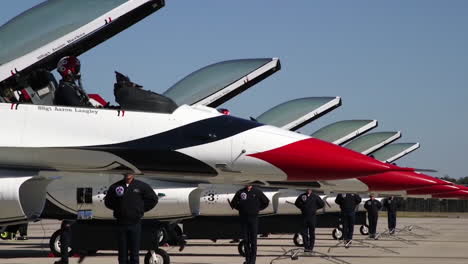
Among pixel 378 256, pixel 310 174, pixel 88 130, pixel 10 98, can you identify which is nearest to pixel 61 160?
pixel 88 130

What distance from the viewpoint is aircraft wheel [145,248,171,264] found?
1328 centimetres

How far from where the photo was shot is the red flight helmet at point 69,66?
1066cm

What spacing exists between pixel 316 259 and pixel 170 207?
3551mm

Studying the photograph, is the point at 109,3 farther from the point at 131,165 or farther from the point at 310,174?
the point at 310,174

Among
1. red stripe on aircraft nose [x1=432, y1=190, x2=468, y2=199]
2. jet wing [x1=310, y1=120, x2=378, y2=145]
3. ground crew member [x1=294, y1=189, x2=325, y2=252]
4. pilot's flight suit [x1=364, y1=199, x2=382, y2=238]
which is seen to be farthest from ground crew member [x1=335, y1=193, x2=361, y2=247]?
pilot's flight suit [x1=364, y1=199, x2=382, y2=238]

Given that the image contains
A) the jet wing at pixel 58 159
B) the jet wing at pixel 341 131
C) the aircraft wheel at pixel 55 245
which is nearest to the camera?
the jet wing at pixel 58 159

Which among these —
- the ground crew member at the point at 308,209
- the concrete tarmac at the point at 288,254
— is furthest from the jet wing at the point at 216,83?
the ground crew member at the point at 308,209

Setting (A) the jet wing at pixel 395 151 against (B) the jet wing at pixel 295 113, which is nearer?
(B) the jet wing at pixel 295 113

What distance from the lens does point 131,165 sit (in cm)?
999

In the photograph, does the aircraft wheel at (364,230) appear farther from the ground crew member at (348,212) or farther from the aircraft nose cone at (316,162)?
the aircraft nose cone at (316,162)

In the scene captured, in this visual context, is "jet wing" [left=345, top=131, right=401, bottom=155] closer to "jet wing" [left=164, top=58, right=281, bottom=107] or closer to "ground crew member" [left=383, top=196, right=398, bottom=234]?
"ground crew member" [left=383, top=196, right=398, bottom=234]

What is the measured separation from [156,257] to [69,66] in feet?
12.8

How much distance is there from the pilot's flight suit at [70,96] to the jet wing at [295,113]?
8.93m

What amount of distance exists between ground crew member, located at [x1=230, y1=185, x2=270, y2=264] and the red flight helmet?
14.3ft
